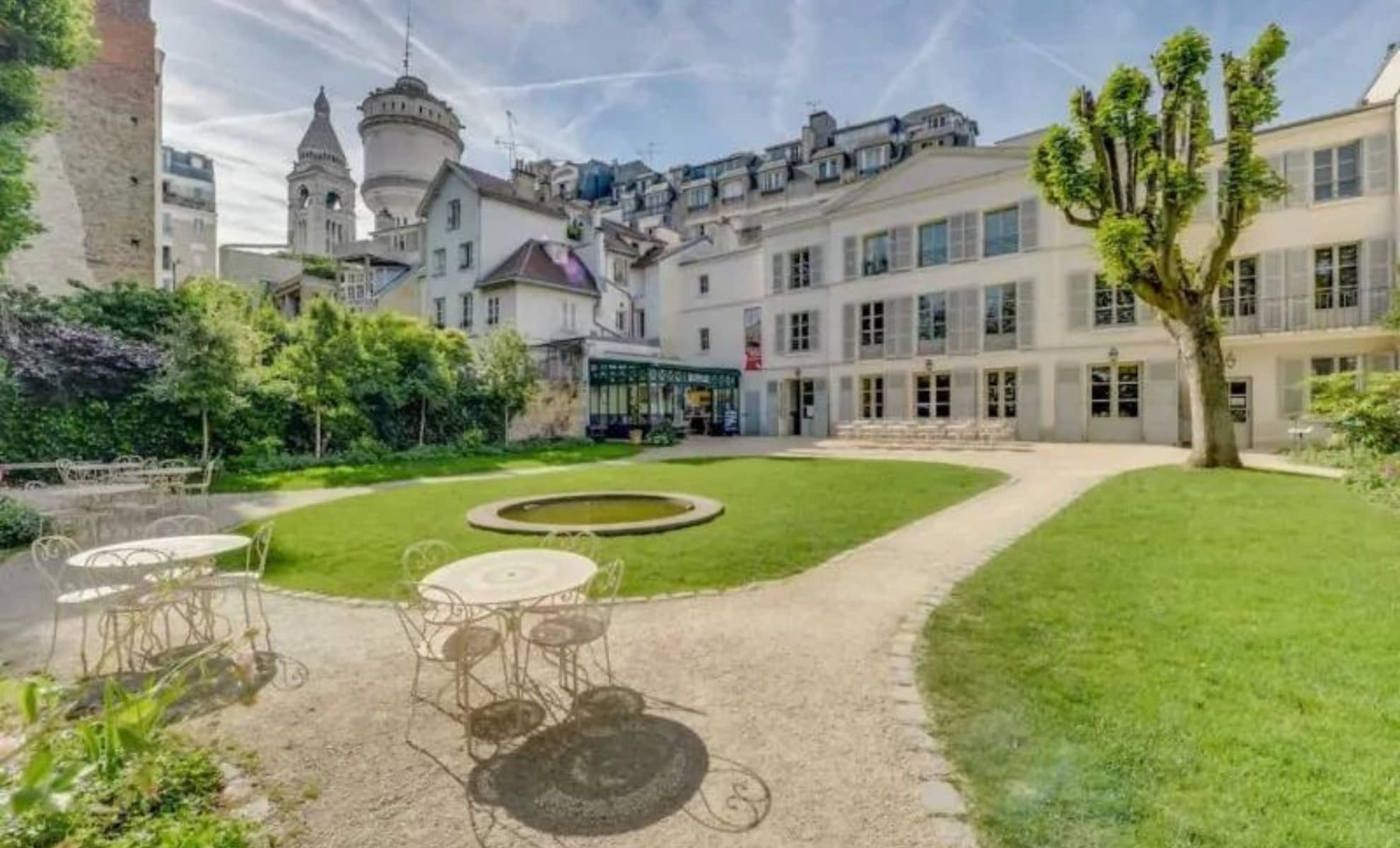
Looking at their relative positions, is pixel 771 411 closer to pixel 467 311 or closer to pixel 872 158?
pixel 467 311

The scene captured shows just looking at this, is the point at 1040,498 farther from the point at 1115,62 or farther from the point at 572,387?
the point at 572,387

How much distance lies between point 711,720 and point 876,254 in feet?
78.0

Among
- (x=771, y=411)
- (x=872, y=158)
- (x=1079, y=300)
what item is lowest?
(x=771, y=411)

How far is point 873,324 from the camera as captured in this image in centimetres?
2448

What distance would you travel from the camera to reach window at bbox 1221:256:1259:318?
→ 17594 millimetres

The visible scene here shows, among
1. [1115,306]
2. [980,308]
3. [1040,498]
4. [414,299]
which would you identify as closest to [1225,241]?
[1040,498]

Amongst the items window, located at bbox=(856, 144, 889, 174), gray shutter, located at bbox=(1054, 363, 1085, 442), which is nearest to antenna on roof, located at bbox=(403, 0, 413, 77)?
window, located at bbox=(856, 144, 889, 174)

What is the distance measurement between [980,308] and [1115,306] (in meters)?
3.95

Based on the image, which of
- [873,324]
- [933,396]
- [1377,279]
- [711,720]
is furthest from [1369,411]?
[873,324]

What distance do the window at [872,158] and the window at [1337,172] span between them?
2114 cm

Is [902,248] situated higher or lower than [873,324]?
higher

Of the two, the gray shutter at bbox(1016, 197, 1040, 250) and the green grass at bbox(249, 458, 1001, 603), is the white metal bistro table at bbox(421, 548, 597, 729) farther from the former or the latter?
the gray shutter at bbox(1016, 197, 1040, 250)

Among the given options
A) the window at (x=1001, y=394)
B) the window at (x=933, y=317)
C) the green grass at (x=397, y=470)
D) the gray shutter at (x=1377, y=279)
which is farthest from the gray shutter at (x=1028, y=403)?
the green grass at (x=397, y=470)

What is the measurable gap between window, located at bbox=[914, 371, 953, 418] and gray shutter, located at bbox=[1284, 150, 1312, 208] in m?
9.99
